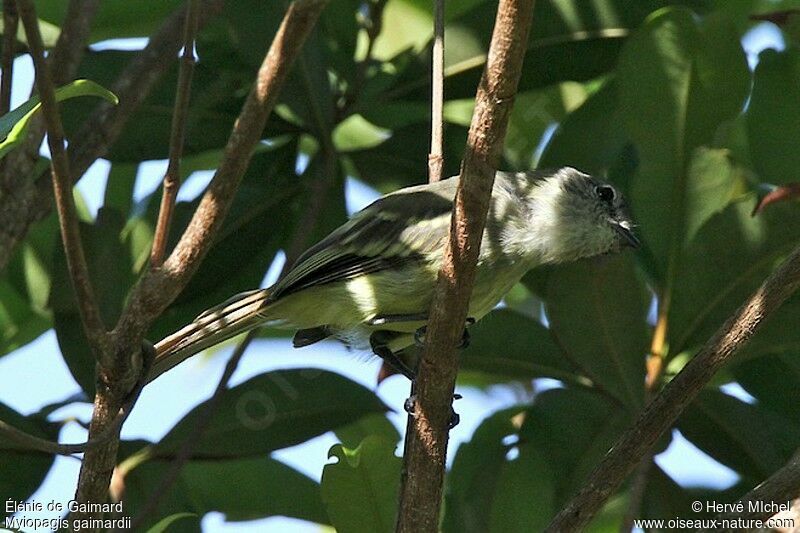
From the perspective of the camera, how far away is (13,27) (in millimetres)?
3133

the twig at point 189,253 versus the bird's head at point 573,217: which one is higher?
the bird's head at point 573,217

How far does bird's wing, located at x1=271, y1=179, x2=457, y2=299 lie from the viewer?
12.1ft

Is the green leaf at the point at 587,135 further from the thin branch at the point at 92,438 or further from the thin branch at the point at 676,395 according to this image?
the thin branch at the point at 92,438

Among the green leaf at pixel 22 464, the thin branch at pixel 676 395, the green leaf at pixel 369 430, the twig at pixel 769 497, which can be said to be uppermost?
the green leaf at pixel 369 430

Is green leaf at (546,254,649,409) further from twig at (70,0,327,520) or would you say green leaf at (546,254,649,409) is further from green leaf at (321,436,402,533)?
twig at (70,0,327,520)

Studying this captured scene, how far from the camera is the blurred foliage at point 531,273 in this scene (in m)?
3.48

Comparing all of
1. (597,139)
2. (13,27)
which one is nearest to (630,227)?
(597,139)

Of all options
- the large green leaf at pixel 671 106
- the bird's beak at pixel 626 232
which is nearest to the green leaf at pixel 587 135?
the bird's beak at pixel 626 232

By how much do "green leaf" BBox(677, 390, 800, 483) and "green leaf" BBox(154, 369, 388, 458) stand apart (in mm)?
983

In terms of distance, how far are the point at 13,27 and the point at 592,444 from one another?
6.93 ft

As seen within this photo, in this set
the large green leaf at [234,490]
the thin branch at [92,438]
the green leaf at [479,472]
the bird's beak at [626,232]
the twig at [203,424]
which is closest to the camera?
the thin branch at [92,438]

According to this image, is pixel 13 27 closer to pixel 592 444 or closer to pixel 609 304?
pixel 609 304

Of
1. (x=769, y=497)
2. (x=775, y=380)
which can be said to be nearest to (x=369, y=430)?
(x=775, y=380)

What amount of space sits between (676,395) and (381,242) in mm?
1460
